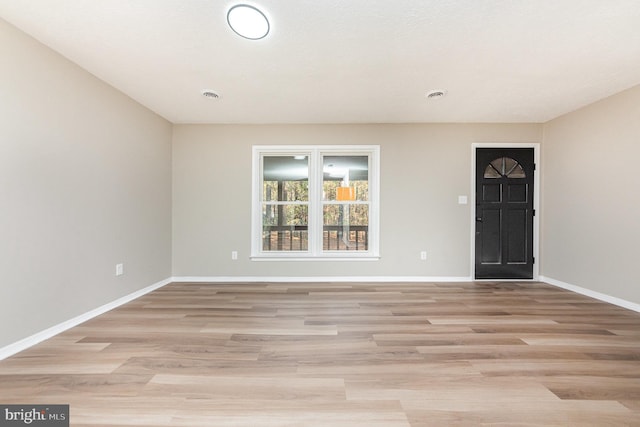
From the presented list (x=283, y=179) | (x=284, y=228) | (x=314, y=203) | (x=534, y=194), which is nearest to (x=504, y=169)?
(x=534, y=194)

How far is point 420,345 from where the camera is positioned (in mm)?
2137

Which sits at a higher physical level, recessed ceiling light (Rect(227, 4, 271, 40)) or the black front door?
recessed ceiling light (Rect(227, 4, 271, 40))

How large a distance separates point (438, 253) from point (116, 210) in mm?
4201

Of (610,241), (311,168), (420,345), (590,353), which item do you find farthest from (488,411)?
(311,168)

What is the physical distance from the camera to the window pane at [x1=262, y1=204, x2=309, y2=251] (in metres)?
4.24

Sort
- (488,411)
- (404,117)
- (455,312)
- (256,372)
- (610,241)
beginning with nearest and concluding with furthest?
1. (488,411)
2. (256,372)
3. (455,312)
4. (610,241)
5. (404,117)

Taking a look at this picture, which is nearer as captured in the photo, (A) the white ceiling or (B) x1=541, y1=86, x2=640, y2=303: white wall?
(A) the white ceiling

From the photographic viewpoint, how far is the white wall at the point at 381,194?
408 cm

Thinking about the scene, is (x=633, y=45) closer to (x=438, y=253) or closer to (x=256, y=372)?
(x=438, y=253)

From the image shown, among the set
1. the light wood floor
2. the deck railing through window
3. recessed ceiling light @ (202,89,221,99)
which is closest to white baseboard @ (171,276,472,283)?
the deck railing through window

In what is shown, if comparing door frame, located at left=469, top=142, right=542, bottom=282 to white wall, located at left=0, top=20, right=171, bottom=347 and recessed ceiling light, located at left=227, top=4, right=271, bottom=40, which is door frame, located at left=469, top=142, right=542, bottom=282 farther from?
white wall, located at left=0, top=20, right=171, bottom=347

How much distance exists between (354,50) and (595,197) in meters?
3.49

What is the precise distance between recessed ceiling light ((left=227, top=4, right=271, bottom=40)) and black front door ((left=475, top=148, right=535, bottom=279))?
3.53m

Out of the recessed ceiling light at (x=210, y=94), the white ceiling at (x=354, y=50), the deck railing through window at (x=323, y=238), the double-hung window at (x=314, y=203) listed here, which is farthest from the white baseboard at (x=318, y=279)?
the recessed ceiling light at (x=210, y=94)
